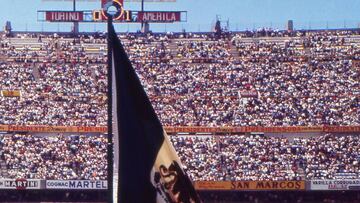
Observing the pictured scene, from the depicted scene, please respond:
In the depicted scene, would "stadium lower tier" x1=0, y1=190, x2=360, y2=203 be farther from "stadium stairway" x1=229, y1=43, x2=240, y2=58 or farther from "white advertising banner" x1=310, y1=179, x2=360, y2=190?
"stadium stairway" x1=229, y1=43, x2=240, y2=58

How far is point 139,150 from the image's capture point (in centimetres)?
582

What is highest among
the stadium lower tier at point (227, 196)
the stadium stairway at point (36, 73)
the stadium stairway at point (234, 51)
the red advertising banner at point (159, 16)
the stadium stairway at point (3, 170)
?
the red advertising banner at point (159, 16)

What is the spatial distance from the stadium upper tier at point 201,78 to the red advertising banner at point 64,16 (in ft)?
9.27

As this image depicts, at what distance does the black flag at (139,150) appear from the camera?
19.0 ft

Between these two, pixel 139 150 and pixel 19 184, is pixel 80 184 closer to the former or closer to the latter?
pixel 19 184

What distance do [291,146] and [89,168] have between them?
42.1 ft

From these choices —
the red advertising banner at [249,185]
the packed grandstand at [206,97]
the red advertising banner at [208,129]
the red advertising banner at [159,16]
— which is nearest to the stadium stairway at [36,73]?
the packed grandstand at [206,97]

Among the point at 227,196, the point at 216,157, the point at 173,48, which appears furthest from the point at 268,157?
the point at 173,48

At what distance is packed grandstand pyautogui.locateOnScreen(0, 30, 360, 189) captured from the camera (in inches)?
1761

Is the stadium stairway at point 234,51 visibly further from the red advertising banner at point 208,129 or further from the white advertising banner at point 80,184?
the white advertising banner at point 80,184

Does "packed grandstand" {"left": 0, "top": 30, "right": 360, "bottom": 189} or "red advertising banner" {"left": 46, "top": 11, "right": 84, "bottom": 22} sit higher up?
Answer: "red advertising banner" {"left": 46, "top": 11, "right": 84, "bottom": 22}

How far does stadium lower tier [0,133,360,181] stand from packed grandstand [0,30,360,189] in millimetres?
64

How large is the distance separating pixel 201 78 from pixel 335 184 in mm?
16265

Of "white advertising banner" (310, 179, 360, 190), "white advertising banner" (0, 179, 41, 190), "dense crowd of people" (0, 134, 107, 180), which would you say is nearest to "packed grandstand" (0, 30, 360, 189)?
"dense crowd of people" (0, 134, 107, 180)
